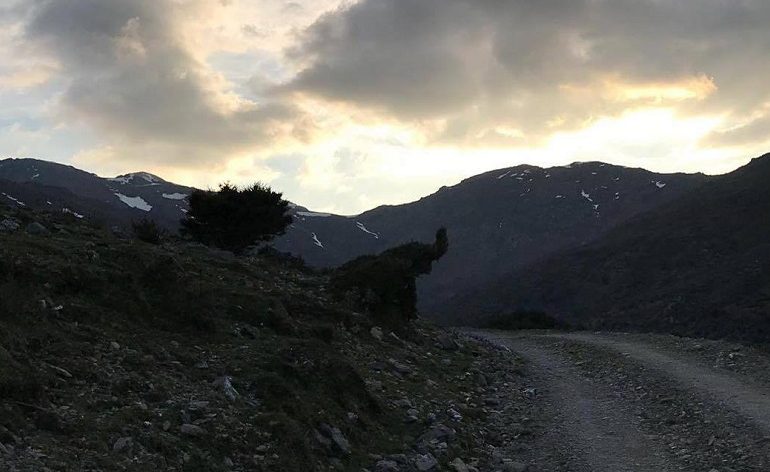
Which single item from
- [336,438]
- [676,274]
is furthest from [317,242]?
[336,438]

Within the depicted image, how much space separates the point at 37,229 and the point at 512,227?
166315 millimetres

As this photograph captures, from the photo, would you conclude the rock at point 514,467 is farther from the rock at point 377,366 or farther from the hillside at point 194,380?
the rock at point 377,366

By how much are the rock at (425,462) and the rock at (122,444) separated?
Result: 483 centimetres

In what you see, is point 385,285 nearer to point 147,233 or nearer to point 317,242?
point 147,233

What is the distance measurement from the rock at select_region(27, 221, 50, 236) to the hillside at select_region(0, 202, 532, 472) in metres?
0.07

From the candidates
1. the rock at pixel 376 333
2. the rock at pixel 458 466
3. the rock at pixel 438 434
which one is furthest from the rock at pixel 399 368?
the rock at pixel 458 466

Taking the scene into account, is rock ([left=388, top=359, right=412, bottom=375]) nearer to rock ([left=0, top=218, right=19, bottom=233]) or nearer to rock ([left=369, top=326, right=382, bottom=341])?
rock ([left=369, top=326, right=382, bottom=341])

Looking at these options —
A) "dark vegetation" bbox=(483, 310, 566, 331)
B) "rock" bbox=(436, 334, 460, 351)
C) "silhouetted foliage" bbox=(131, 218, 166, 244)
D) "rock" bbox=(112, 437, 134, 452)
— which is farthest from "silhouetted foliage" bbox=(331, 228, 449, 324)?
"dark vegetation" bbox=(483, 310, 566, 331)

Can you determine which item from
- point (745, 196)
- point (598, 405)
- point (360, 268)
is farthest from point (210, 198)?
point (745, 196)

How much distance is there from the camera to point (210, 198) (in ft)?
108

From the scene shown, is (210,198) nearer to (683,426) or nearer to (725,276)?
(683,426)

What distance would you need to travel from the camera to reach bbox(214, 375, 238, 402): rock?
9967mm

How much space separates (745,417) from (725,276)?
2067 inches

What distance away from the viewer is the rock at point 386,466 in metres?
9.71
